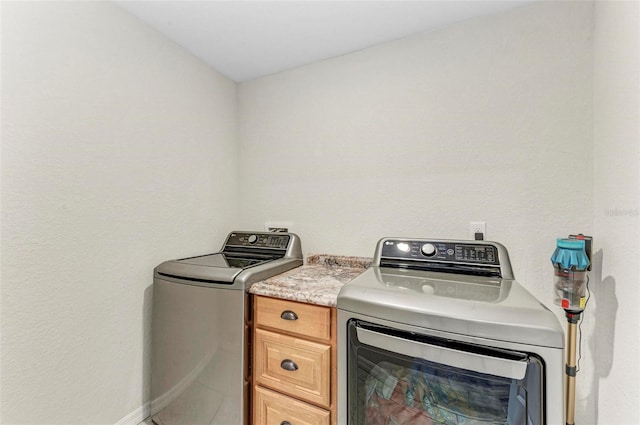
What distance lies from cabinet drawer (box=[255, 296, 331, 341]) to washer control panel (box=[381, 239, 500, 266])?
1.70 ft

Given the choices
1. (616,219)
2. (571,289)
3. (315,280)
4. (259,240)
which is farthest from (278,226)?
(616,219)

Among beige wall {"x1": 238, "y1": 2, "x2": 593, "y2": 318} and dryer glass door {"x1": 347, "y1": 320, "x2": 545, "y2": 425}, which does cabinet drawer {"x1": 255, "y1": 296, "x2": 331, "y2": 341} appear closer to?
dryer glass door {"x1": 347, "y1": 320, "x2": 545, "y2": 425}

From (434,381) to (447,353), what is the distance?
0.43ft

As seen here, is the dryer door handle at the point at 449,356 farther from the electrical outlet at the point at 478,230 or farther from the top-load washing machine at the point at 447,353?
the electrical outlet at the point at 478,230

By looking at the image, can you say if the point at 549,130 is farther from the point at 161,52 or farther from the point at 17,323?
the point at 17,323

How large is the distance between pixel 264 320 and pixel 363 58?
65.8 inches

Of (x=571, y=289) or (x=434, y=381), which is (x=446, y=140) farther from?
(x=434, y=381)

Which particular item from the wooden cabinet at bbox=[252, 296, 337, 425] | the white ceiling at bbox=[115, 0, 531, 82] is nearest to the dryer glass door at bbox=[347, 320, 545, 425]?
the wooden cabinet at bbox=[252, 296, 337, 425]

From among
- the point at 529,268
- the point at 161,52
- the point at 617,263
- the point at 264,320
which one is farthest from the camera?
the point at 161,52

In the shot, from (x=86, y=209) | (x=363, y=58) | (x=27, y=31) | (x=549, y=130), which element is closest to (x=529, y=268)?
(x=549, y=130)

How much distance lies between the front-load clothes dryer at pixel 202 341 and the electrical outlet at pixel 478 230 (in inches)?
41.4

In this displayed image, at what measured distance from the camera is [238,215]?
226 cm

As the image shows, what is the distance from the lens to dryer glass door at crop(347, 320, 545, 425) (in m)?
0.80

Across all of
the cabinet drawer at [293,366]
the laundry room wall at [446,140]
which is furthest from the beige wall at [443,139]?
the cabinet drawer at [293,366]
